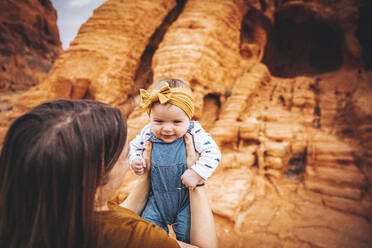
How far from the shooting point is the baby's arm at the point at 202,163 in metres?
1.38

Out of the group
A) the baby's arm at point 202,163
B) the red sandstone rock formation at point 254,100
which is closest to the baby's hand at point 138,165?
the baby's arm at point 202,163

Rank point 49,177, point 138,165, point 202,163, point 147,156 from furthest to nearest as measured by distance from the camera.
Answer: point 147,156 → point 138,165 → point 202,163 → point 49,177

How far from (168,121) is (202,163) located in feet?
1.58

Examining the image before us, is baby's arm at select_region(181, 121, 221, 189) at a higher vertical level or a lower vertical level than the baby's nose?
lower

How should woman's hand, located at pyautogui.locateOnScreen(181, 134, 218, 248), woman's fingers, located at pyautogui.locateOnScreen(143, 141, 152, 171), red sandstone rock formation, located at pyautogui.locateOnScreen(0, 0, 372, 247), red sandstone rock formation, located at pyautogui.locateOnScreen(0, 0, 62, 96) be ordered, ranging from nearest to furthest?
woman's hand, located at pyautogui.locateOnScreen(181, 134, 218, 248), woman's fingers, located at pyautogui.locateOnScreen(143, 141, 152, 171), red sandstone rock formation, located at pyautogui.locateOnScreen(0, 0, 372, 247), red sandstone rock formation, located at pyautogui.locateOnScreen(0, 0, 62, 96)

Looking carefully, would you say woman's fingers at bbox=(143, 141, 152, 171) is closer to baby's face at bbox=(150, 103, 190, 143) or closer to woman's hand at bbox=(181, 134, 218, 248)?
baby's face at bbox=(150, 103, 190, 143)

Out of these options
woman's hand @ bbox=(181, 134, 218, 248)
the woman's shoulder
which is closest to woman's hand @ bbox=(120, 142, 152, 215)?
woman's hand @ bbox=(181, 134, 218, 248)

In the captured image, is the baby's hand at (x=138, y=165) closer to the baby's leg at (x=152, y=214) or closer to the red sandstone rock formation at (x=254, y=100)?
the baby's leg at (x=152, y=214)

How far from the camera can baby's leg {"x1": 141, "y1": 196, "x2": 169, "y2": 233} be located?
156 cm

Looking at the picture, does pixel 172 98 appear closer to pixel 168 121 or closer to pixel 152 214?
pixel 168 121

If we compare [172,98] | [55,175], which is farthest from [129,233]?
[172,98]

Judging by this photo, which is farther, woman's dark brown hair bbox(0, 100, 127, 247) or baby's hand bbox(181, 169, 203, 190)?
baby's hand bbox(181, 169, 203, 190)

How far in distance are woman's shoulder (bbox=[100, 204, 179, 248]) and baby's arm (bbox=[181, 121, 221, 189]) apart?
51 cm

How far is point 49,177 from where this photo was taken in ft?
1.95
